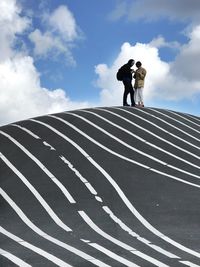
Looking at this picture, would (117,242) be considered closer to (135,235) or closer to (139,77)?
(135,235)

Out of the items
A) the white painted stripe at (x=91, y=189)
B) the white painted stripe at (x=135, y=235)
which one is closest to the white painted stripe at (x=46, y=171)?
the white painted stripe at (x=91, y=189)

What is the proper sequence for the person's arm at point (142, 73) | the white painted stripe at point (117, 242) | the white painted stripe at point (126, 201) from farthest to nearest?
the person's arm at point (142, 73), the white painted stripe at point (126, 201), the white painted stripe at point (117, 242)

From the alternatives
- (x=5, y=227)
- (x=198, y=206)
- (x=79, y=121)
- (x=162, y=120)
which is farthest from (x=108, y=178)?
(x=162, y=120)

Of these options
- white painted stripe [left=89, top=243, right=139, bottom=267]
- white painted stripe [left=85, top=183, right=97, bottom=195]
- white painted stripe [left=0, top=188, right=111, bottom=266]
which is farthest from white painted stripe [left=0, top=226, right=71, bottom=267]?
white painted stripe [left=85, top=183, right=97, bottom=195]

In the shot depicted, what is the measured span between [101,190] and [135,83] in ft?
29.7

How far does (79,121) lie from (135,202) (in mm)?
7898

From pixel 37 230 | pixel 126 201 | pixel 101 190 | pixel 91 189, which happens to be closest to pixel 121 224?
pixel 126 201

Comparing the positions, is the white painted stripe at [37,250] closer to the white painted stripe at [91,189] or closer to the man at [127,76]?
the white painted stripe at [91,189]

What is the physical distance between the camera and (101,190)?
1394 cm

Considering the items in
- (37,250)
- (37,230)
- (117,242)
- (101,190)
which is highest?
(101,190)

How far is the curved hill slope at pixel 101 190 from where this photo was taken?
372 inches

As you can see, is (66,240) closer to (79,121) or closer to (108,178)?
(108,178)

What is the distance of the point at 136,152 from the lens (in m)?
17.6

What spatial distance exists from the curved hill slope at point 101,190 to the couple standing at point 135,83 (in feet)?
1.84
